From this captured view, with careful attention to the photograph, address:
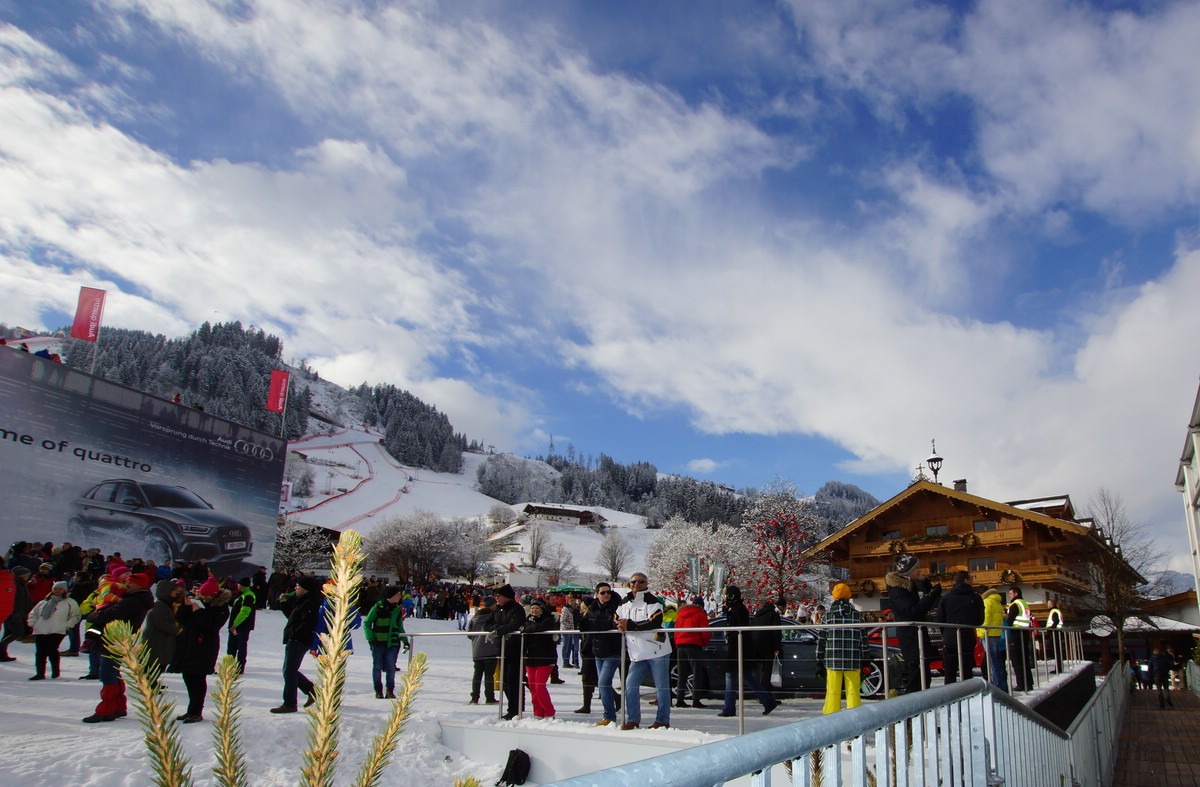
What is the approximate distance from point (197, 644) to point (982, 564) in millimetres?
26170

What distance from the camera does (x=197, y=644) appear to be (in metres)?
9.73

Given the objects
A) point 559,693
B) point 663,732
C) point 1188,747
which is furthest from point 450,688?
point 1188,747

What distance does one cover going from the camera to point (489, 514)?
5276 inches

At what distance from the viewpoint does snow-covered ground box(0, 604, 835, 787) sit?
27.6 ft

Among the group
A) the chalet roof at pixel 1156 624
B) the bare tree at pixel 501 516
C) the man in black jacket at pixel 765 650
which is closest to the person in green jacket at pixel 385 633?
the man in black jacket at pixel 765 650

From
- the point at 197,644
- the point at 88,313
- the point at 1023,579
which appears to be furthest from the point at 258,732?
the point at 88,313

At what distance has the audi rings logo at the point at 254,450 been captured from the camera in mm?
32562

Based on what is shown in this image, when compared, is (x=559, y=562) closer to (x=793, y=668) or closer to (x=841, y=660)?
(x=793, y=668)

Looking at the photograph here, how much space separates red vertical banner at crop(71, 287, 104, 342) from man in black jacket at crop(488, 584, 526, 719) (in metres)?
31.5

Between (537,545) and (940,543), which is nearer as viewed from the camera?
(940,543)

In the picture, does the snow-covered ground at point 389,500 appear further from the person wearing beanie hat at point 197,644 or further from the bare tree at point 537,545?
the person wearing beanie hat at point 197,644

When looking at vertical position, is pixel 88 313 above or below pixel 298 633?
above

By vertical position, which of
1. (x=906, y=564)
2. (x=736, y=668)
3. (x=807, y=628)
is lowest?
(x=736, y=668)

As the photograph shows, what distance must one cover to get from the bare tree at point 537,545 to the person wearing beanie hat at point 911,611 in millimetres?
98522
